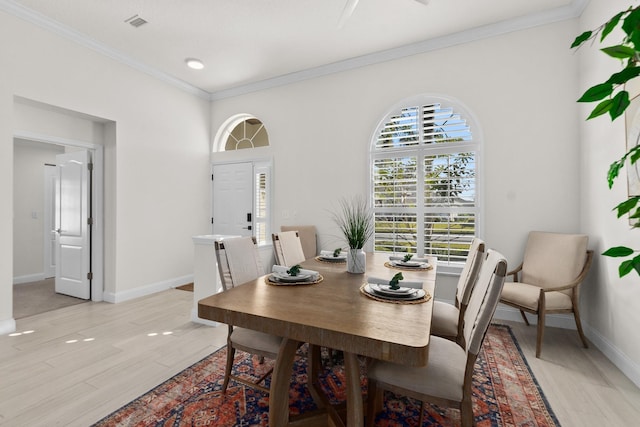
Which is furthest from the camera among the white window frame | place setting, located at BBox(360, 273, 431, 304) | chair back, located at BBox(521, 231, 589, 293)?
the white window frame

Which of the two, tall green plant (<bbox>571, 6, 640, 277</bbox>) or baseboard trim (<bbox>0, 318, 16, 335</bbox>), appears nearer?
tall green plant (<bbox>571, 6, 640, 277</bbox>)

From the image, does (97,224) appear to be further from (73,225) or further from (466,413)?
(466,413)

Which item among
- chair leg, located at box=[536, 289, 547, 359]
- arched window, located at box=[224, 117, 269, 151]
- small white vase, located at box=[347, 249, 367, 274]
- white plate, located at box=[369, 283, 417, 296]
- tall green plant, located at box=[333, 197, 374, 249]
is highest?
arched window, located at box=[224, 117, 269, 151]

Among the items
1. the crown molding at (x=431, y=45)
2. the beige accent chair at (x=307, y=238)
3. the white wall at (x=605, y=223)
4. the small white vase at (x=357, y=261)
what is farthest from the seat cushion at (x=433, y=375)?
the crown molding at (x=431, y=45)

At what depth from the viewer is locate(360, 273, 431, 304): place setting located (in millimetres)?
1545

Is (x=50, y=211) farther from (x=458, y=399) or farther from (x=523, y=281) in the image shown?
(x=523, y=281)

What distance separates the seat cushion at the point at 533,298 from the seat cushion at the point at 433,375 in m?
1.40

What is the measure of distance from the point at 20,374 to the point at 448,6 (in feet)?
15.5

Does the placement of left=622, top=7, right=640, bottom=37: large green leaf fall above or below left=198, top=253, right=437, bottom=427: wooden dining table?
above

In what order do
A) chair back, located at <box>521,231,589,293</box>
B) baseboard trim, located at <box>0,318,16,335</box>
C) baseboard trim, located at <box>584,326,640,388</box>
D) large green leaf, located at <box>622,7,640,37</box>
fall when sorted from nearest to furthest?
1. large green leaf, located at <box>622,7,640,37</box>
2. baseboard trim, located at <box>584,326,640,388</box>
3. chair back, located at <box>521,231,589,293</box>
4. baseboard trim, located at <box>0,318,16,335</box>

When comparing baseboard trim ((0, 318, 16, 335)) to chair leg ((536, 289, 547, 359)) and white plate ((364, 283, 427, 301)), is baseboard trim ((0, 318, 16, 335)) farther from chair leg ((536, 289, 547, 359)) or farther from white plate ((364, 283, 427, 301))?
chair leg ((536, 289, 547, 359))

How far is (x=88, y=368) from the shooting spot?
2.30m

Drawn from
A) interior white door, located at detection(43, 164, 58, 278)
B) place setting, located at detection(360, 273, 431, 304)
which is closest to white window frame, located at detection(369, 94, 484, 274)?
place setting, located at detection(360, 273, 431, 304)

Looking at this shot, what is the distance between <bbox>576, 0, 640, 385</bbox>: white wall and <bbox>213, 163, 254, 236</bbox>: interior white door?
13.5 feet
